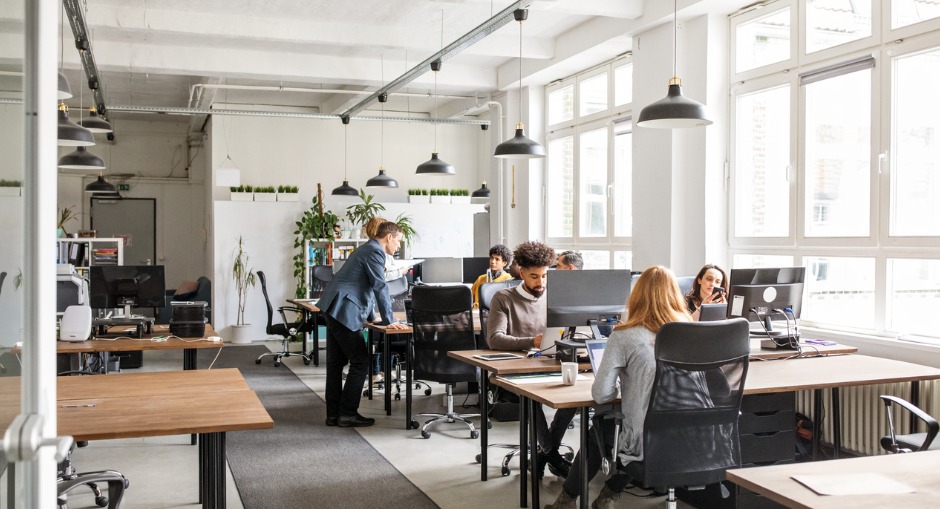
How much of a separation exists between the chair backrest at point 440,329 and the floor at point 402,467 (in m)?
0.50

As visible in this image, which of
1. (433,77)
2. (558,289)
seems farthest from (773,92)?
(433,77)

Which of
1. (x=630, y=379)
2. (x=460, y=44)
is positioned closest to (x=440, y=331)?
(x=630, y=379)

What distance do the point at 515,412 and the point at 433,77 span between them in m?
5.68

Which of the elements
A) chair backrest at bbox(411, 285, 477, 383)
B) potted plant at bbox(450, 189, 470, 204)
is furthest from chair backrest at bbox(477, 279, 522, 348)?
potted plant at bbox(450, 189, 470, 204)

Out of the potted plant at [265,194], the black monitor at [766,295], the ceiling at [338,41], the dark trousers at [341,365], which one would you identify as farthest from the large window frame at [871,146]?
the potted plant at [265,194]

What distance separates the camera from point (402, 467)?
518 centimetres

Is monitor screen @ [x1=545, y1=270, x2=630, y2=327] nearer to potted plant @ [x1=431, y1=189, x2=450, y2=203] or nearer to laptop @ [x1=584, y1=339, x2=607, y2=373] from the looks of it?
laptop @ [x1=584, y1=339, x2=607, y2=373]

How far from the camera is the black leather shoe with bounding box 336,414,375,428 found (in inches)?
249

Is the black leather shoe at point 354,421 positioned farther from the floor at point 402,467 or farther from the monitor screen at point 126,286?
the monitor screen at point 126,286

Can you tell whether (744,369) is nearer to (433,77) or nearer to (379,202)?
(433,77)

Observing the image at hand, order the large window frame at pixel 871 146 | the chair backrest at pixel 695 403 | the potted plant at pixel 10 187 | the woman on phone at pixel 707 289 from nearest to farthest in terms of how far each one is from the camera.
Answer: the potted plant at pixel 10 187 < the chair backrest at pixel 695 403 < the large window frame at pixel 871 146 < the woman on phone at pixel 707 289

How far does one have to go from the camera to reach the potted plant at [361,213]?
12211 mm

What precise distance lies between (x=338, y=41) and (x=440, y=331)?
4.13 meters

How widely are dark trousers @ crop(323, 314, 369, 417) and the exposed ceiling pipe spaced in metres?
2.87
